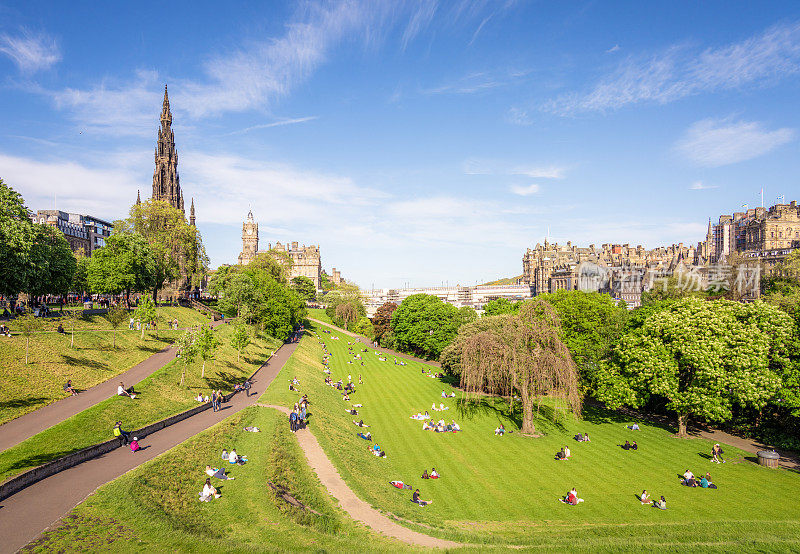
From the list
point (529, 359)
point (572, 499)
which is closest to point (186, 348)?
point (529, 359)

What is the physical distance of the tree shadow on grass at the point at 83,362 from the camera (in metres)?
31.2

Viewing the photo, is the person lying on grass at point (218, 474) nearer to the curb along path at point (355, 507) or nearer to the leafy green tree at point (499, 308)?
the curb along path at point (355, 507)

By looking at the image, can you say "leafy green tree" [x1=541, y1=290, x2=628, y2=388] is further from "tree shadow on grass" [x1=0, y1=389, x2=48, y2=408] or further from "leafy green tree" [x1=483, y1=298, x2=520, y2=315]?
"tree shadow on grass" [x1=0, y1=389, x2=48, y2=408]

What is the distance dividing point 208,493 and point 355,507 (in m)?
6.03

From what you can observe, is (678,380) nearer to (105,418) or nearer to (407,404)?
(407,404)

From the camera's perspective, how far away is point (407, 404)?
44.6m

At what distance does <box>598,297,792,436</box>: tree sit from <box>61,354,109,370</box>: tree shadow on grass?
3867 cm

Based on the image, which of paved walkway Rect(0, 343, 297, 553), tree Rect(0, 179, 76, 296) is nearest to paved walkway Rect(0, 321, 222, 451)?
paved walkway Rect(0, 343, 297, 553)

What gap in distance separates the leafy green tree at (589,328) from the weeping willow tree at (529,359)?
1033 cm

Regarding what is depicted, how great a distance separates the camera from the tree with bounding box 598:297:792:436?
31.5m

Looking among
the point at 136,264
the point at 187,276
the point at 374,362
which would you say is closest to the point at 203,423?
the point at 136,264

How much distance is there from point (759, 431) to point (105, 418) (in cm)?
4469

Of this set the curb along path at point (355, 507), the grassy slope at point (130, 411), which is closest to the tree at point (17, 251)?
the grassy slope at point (130, 411)

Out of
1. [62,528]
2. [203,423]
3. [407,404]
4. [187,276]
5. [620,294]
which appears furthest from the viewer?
[620,294]
